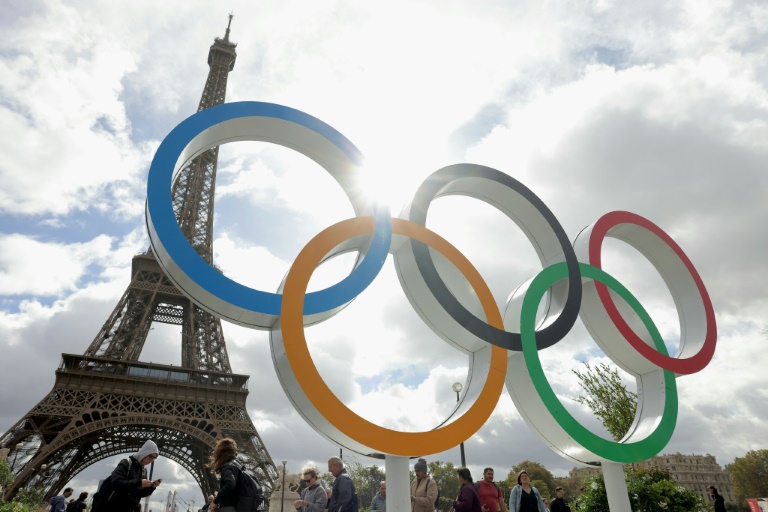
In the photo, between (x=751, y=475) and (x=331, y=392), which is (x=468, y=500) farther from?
(x=751, y=475)

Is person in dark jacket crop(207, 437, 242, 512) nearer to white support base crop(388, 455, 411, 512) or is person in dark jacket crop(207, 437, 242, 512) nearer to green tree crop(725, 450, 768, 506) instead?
white support base crop(388, 455, 411, 512)

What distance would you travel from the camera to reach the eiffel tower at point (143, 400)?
27.9 metres

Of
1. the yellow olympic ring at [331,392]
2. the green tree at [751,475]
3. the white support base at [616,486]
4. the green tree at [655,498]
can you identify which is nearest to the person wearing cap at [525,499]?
the yellow olympic ring at [331,392]

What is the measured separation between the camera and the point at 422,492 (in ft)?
21.9

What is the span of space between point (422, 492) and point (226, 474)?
3.18m

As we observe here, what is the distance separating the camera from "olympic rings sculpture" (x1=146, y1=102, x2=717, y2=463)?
260 inches

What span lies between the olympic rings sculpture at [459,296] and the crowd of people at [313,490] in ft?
1.89

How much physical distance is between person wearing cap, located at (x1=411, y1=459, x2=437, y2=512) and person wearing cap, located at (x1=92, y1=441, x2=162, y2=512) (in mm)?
3341

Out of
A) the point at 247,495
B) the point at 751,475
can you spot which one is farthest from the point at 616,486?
the point at 751,475

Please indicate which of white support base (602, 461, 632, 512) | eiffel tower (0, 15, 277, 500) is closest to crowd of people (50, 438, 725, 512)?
white support base (602, 461, 632, 512)

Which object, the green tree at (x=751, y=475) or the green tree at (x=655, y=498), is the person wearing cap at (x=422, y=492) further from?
the green tree at (x=751, y=475)

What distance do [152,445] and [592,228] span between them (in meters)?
9.08

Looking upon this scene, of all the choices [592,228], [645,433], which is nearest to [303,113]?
[592,228]

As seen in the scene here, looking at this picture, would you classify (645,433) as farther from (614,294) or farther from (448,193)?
(448,193)
